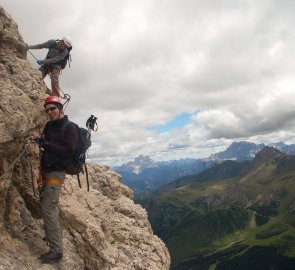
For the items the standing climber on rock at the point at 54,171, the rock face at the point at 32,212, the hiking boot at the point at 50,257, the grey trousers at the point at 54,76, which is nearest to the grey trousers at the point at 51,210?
the standing climber on rock at the point at 54,171

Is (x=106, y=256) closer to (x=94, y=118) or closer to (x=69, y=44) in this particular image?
(x=94, y=118)

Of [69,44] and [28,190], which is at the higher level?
[69,44]

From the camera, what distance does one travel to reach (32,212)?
17.8 meters

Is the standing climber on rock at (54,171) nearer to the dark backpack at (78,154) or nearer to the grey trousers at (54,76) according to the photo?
the dark backpack at (78,154)

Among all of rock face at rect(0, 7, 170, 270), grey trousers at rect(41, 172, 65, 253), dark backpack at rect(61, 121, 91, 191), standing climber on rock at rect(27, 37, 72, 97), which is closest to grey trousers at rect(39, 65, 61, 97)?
standing climber on rock at rect(27, 37, 72, 97)

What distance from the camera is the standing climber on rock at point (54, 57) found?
25.7 m

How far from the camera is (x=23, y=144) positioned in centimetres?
1666

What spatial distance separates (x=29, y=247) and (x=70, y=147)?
4.94m

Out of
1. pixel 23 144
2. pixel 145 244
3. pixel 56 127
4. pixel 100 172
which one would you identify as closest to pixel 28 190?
pixel 23 144

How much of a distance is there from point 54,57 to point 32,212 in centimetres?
1254

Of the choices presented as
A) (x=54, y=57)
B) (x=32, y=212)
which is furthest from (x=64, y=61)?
(x=32, y=212)

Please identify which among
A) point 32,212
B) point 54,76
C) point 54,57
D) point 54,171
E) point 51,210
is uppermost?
point 54,57

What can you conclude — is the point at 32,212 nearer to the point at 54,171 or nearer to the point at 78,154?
the point at 54,171

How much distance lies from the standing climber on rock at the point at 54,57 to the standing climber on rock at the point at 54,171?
38.4 ft
